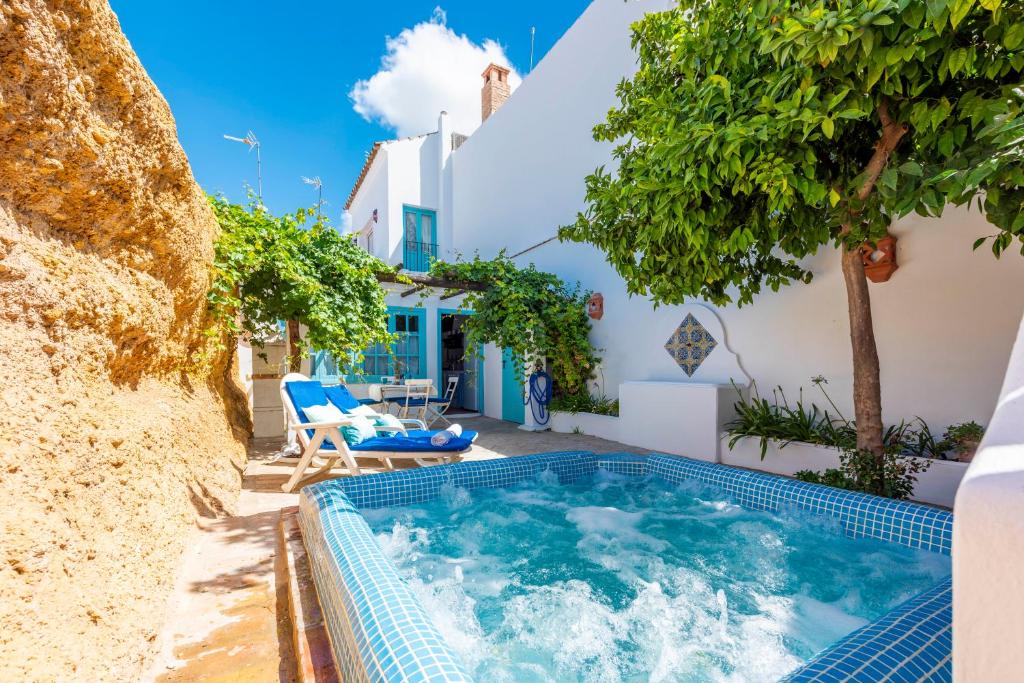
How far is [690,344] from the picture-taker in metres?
5.71

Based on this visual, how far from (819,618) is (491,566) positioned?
1.72m

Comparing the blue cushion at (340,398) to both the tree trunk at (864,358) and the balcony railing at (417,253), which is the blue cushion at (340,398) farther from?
the balcony railing at (417,253)

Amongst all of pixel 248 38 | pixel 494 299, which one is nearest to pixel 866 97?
pixel 494 299

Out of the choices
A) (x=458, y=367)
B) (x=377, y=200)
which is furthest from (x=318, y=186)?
(x=458, y=367)

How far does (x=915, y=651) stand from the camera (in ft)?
4.67

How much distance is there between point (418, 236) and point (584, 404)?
665 centimetres

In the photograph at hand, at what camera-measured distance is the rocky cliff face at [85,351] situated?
1.50m

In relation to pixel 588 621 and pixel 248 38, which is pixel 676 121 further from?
pixel 248 38

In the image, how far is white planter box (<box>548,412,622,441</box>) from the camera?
625 centimetres

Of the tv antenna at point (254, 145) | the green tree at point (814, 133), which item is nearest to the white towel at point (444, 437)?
the green tree at point (814, 133)

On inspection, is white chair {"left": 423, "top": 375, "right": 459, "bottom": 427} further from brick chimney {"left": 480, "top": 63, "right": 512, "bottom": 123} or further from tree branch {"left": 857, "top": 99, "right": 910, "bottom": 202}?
brick chimney {"left": 480, "top": 63, "right": 512, "bottom": 123}

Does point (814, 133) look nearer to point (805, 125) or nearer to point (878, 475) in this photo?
point (805, 125)

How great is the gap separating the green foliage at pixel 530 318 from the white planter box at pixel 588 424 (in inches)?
20.7

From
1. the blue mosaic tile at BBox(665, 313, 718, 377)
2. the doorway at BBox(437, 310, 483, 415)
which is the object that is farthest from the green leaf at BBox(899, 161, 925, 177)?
the doorway at BBox(437, 310, 483, 415)
